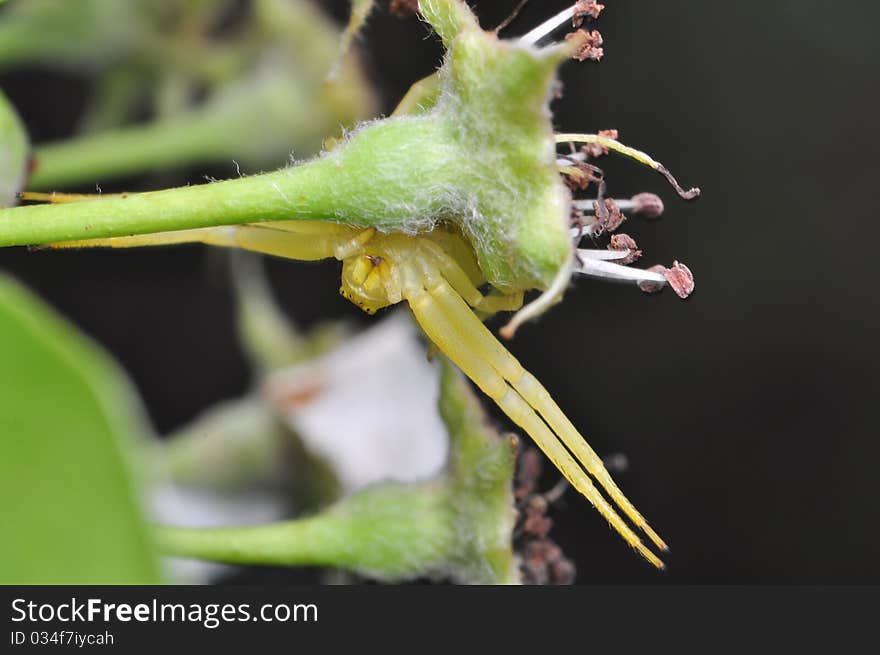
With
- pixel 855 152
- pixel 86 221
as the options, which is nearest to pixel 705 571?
pixel 855 152

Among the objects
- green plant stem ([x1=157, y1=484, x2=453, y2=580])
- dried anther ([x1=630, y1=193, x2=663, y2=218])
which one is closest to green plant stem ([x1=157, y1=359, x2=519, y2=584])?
green plant stem ([x1=157, y1=484, x2=453, y2=580])

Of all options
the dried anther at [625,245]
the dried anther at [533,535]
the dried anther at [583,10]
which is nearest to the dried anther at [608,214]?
the dried anther at [625,245]

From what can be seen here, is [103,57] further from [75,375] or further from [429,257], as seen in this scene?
[75,375]

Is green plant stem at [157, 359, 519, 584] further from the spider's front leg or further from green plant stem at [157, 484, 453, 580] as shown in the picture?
the spider's front leg

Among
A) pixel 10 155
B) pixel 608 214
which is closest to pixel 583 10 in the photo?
pixel 608 214

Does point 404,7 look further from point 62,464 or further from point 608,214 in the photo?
point 62,464

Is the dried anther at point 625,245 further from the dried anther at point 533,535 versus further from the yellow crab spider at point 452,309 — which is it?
the dried anther at point 533,535
